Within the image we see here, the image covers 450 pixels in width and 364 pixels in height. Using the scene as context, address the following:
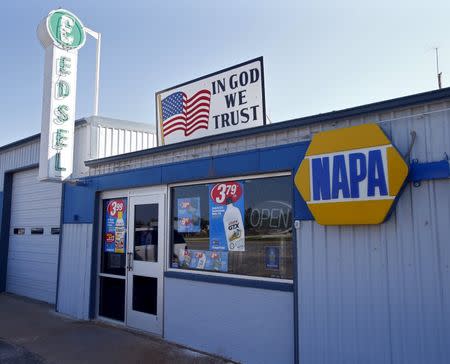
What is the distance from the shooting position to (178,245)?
22.5 ft

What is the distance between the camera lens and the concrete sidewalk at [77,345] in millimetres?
5824

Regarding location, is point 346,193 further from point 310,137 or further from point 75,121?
point 75,121

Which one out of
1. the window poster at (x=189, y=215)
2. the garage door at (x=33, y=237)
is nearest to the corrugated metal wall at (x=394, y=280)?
the window poster at (x=189, y=215)

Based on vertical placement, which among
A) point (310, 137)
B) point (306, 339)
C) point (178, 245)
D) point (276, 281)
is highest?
point (310, 137)

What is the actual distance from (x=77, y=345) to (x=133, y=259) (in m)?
1.76

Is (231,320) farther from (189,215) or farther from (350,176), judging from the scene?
(350,176)

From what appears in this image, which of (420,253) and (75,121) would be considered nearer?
(420,253)

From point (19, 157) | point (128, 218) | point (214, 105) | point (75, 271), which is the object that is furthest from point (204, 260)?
point (19, 157)

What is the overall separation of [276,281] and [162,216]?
261 centimetres

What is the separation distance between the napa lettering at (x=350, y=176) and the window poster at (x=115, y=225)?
4475mm

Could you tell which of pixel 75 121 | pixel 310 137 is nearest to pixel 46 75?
pixel 75 121

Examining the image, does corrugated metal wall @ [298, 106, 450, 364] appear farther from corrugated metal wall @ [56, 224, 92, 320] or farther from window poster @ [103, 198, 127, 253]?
corrugated metal wall @ [56, 224, 92, 320]

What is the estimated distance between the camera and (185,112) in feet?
24.6

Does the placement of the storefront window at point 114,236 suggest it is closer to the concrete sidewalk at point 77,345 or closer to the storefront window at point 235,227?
the concrete sidewalk at point 77,345
